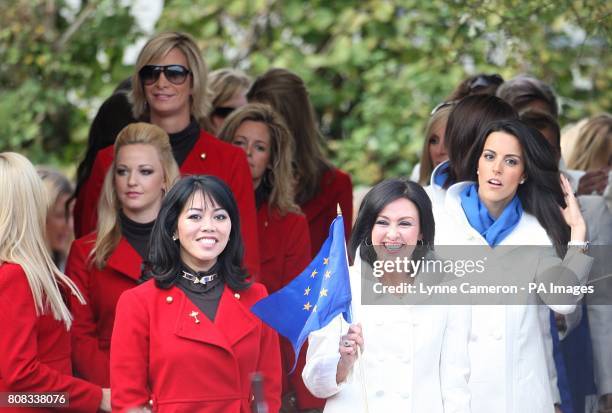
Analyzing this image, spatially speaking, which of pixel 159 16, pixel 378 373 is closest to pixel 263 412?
pixel 378 373

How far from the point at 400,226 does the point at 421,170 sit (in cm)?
178

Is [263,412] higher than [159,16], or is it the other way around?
[159,16]

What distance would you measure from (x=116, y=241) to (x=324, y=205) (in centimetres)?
183

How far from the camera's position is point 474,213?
19.8 feet

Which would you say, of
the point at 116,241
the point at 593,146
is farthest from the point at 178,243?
the point at 593,146

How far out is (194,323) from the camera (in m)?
5.43

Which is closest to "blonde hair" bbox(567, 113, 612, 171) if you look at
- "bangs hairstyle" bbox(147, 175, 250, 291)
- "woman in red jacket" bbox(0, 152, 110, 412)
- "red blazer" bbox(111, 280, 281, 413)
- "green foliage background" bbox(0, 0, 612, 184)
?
"green foliage background" bbox(0, 0, 612, 184)

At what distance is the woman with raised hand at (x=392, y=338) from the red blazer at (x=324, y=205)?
215 centimetres

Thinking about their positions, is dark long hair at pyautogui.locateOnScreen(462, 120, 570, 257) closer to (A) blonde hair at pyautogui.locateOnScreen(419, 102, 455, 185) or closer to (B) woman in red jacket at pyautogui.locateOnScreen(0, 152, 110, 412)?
(A) blonde hair at pyautogui.locateOnScreen(419, 102, 455, 185)

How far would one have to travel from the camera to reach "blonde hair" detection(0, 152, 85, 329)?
18.9 feet

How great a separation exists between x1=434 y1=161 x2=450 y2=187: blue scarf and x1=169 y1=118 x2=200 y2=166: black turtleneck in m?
1.29

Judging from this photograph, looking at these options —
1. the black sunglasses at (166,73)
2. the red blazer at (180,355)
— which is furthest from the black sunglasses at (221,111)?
the red blazer at (180,355)

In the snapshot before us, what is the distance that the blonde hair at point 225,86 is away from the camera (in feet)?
27.7

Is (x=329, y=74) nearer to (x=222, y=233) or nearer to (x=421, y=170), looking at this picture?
(x=421, y=170)
